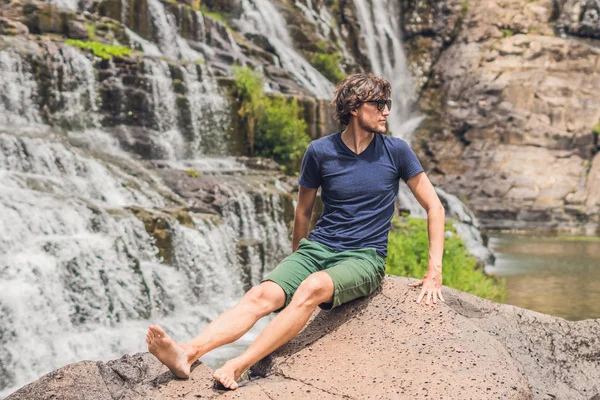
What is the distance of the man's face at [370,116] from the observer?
4.52 metres

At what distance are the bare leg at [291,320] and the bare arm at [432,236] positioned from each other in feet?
2.34

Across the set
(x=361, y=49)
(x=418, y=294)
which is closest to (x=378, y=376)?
(x=418, y=294)

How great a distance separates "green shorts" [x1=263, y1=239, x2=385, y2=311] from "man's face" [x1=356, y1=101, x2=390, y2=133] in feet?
2.47

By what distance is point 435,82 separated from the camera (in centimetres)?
3100

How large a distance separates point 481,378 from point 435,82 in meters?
28.3

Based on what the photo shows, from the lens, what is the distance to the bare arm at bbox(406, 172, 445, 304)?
14.8 ft

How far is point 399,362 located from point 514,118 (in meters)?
24.9

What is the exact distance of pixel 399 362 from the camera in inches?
157

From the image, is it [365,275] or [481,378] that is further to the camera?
[365,275]

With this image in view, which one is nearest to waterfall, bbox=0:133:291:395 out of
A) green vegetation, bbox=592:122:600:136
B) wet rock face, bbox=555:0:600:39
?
green vegetation, bbox=592:122:600:136

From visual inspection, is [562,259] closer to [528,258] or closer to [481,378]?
[528,258]

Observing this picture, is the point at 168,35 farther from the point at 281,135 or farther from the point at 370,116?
the point at 370,116

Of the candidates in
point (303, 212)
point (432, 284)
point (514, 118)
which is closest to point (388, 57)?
point (514, 118)

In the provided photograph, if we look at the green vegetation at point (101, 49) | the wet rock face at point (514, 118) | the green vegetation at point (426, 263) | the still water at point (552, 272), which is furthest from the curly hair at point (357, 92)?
the wet rock face at point (514, 118)
